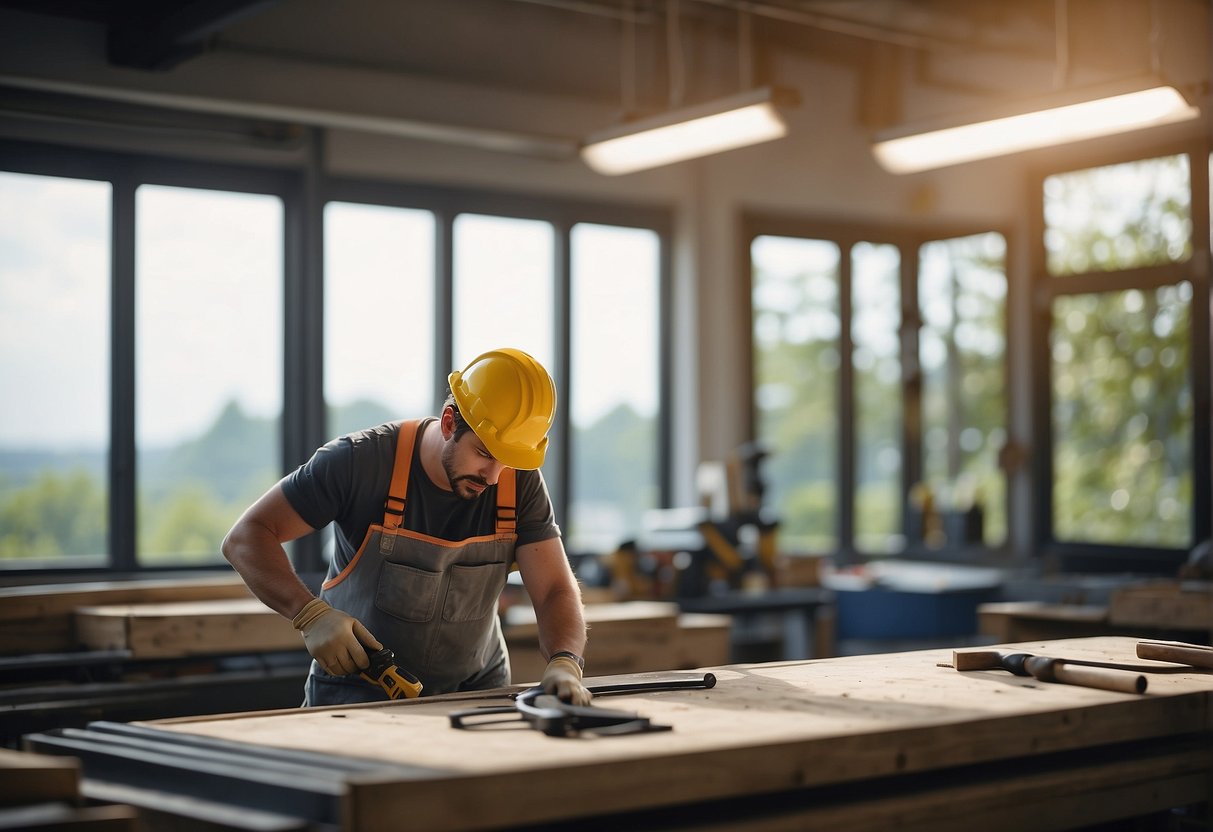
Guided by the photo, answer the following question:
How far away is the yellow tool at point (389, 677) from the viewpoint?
8.96 feet

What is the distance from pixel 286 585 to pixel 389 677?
301 millimetres

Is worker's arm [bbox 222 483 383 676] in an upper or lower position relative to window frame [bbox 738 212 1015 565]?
lower

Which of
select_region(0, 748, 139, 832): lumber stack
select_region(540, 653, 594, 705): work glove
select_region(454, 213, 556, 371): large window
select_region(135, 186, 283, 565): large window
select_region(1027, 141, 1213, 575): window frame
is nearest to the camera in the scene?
select_region(0, 748, 139, 832): lumber stack

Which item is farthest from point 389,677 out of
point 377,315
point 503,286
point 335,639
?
point 503,286

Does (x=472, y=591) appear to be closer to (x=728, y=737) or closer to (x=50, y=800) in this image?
(x=728, y=737)

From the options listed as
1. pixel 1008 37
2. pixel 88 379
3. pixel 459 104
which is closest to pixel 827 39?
pixel 1008 37

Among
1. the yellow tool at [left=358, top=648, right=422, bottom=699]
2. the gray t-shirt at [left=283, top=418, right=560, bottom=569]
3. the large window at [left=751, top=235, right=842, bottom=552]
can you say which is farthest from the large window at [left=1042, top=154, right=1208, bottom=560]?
the yellow tool at [left=358, top=648, right=422, bottom=699]

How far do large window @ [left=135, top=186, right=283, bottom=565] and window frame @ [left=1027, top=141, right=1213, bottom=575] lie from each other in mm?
3865

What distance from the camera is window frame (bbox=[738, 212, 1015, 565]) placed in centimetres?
717

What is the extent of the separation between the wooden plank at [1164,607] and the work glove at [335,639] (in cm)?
282

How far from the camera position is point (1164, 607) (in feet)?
14.9

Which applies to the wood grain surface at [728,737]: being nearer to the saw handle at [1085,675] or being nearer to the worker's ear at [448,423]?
the saw handle at [1085,675]

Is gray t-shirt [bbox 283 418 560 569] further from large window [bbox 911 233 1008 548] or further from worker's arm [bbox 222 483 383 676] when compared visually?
large window [bbox 911 233 1008 548]

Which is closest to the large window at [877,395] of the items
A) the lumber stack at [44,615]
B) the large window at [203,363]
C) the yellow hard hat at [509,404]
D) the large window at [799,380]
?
the large window at [799,380]
